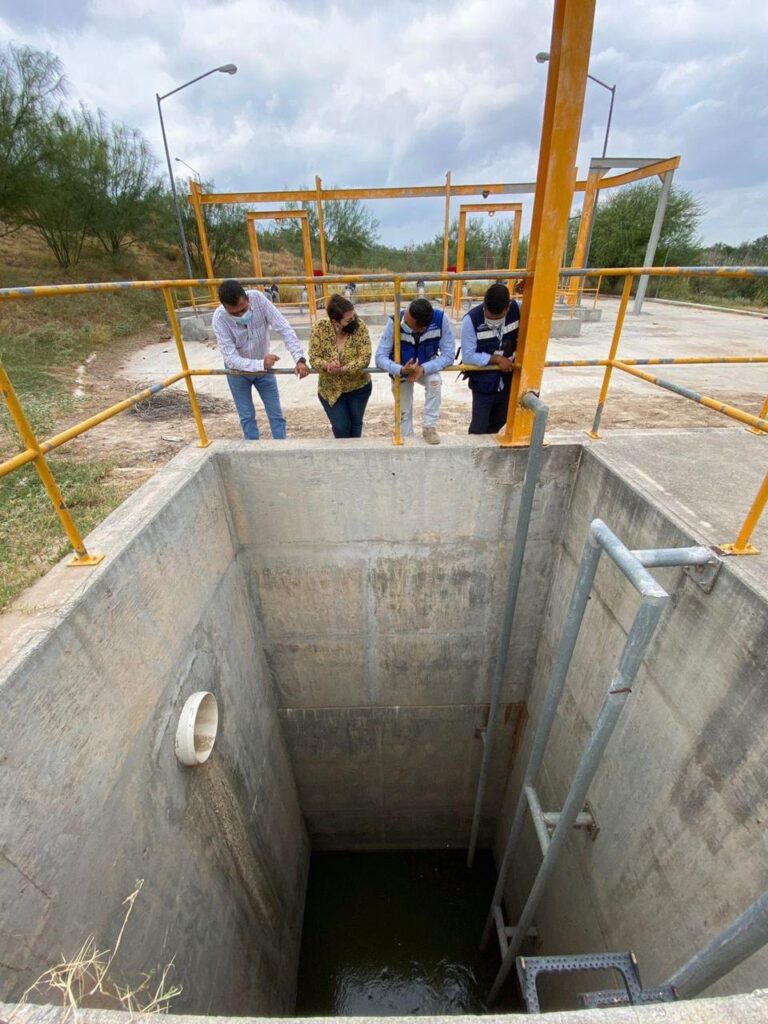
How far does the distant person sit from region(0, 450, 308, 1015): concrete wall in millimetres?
834

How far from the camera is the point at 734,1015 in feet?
3.64

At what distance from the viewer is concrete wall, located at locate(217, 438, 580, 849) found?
3.42 metres

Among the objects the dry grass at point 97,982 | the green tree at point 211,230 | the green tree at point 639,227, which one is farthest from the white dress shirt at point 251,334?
the green tree at point 639,227

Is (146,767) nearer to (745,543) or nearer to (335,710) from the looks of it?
(335,710)

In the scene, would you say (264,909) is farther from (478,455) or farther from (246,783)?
(478,455)

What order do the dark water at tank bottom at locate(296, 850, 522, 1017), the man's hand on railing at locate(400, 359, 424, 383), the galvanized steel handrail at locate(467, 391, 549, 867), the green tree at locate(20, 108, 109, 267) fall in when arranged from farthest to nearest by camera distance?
the green tree at locate(20, 108, 109, 267) → the dark water at tank bottom at locate(296, 850, 522, 1017) → the man's hand on railing at locate(400, 359, 424, 383) → the galvanized steel handrail at locate(467, 391, 549, 867)

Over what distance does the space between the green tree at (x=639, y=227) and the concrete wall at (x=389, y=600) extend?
2692 centimetres

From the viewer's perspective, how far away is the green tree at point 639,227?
2386 cm

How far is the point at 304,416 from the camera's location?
20.1 feet

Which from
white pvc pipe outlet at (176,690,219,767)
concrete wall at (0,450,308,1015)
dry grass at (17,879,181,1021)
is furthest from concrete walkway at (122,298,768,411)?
dry grass at (17,879,181,1021)

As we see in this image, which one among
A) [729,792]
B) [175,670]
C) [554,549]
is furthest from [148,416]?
[729,792]

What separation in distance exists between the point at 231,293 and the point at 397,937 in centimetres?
629

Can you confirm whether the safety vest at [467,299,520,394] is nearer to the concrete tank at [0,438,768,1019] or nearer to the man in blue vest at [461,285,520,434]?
the man in blue vest at [461,285,520,434]

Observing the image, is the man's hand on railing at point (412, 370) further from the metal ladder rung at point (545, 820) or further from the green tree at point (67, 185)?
the green tree at point (67, 185)
